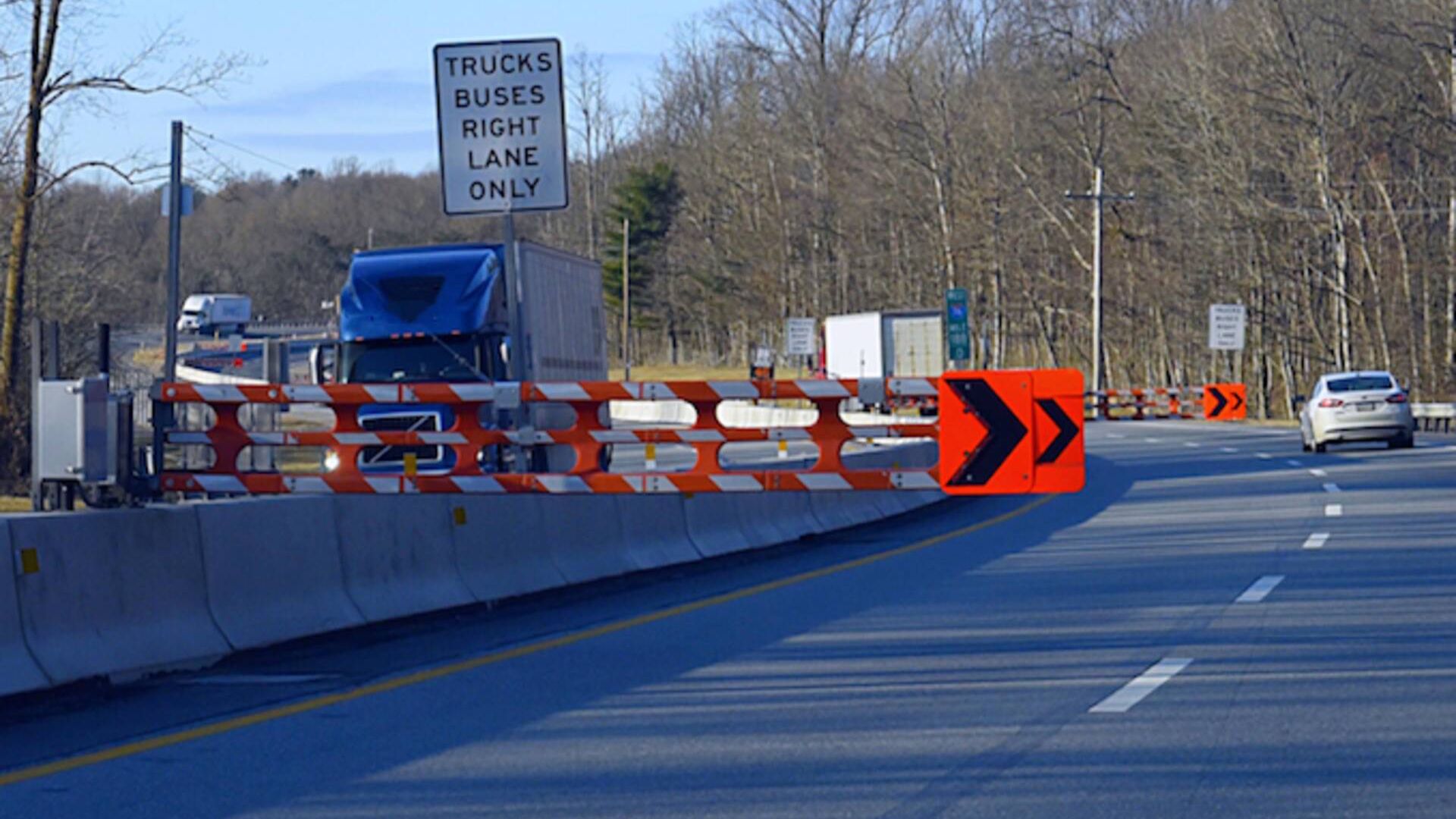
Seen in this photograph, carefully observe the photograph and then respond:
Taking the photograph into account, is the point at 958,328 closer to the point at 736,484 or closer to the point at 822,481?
the point at 736,484

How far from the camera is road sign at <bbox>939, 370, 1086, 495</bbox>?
449 inches

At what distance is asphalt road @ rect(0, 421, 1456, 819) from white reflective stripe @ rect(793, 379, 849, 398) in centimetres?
152

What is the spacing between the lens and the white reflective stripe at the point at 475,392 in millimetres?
11516

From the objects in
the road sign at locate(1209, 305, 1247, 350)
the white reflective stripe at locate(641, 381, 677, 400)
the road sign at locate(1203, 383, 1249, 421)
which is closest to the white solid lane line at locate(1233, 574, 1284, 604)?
the white reflective stripe at locate(641, 381, 677, 400)

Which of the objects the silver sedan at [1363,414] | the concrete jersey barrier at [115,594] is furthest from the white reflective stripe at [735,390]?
the silver sedan at [1363,414]

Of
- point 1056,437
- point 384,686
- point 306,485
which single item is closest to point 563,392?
point 306,485

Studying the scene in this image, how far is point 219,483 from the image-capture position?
11.8 m

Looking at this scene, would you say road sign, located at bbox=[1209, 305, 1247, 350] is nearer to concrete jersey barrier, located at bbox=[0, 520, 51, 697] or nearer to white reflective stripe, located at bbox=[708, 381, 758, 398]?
white reflective stripe, located at bbox=[708, 381, 758, 398]

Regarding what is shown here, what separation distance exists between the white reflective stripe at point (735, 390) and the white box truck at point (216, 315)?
242 feet

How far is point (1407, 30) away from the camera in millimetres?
56969

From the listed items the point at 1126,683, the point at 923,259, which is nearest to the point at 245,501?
the point at 1126,683

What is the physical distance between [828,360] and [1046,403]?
180 feet

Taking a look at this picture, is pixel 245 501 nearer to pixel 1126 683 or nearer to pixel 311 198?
pixel 1126 683

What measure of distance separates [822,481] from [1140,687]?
2990mm
